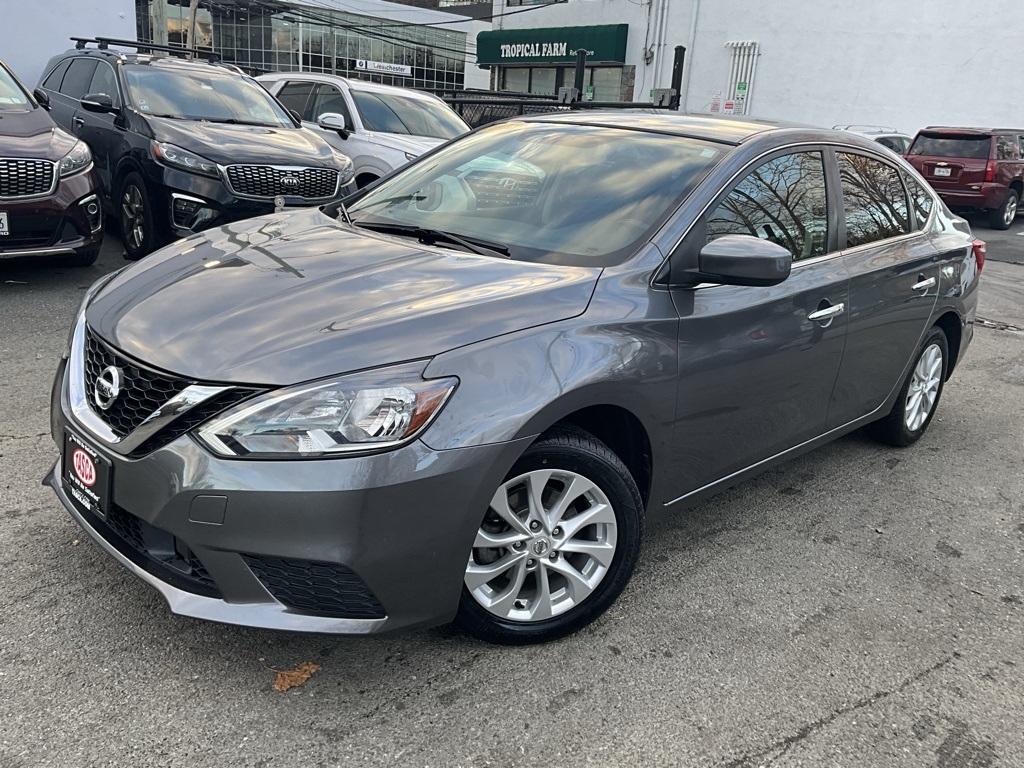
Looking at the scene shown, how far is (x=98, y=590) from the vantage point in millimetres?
2838

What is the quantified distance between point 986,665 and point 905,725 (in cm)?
54

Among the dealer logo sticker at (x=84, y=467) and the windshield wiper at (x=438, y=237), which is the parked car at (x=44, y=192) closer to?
the windshield wiper at (x=438, y=237)

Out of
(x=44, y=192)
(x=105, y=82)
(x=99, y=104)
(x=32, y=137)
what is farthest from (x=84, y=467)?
(x=105, y=82)

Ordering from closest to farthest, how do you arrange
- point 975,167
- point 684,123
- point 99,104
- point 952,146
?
1. point 684,123
2. point 99,104
3. point 975,167
4. point 952,146

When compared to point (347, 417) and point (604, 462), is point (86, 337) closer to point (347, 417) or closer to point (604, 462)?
point (347, 417)

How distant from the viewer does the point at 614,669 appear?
269 cm

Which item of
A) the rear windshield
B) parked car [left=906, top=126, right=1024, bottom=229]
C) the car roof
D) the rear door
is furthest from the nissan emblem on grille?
the rear windshield

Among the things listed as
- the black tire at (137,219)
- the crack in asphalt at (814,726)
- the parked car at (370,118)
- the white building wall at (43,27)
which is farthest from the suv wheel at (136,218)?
the white building wall at (43,27)

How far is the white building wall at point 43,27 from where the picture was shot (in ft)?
45.2

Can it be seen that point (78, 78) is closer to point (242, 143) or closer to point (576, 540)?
point (242, 143)

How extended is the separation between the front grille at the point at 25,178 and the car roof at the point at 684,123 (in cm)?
391

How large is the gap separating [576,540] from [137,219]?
589 centimetres

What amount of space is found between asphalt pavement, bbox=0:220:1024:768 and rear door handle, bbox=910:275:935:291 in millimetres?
1152

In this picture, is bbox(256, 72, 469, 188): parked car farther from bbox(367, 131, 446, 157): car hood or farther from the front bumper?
the front bumper
